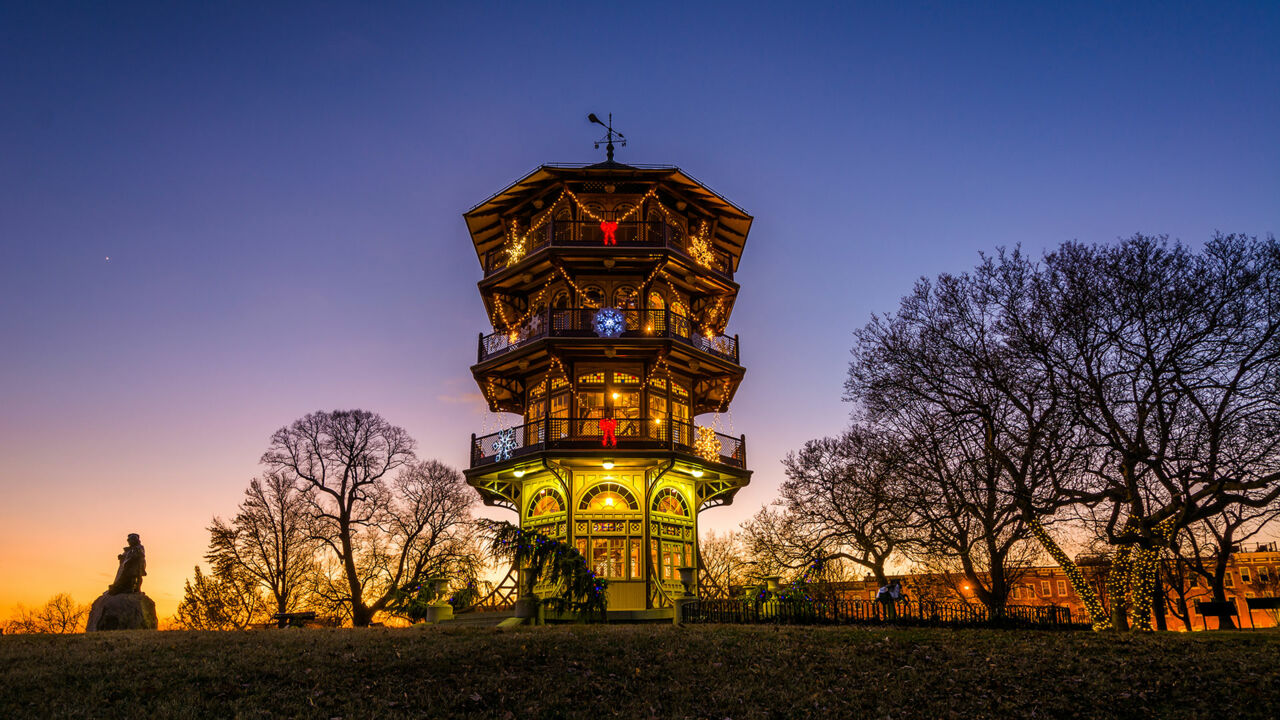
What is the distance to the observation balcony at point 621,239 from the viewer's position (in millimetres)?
27234

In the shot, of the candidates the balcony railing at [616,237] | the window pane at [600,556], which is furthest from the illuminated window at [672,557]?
the balcony railing at [616,237]

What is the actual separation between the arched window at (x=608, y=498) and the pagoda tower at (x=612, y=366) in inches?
1.8

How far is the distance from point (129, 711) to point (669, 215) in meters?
23.1

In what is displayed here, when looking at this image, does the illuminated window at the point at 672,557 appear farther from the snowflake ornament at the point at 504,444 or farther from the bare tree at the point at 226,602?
the bare tree at the point at 226,602

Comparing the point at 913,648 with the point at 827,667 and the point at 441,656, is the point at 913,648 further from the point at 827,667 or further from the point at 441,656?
the point at 441,656

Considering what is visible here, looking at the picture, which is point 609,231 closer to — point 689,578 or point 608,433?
point 608,433

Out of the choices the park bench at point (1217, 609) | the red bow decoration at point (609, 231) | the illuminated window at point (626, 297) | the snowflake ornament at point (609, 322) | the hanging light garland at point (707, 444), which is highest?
the red bow decoration at point (609, 231)

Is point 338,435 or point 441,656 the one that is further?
point 338,435

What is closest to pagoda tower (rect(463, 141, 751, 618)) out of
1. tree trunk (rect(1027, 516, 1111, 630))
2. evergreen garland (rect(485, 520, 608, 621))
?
evergreen garland (rect(485, 520, 608, 621))

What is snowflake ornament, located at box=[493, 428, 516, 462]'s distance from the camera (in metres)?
26.9

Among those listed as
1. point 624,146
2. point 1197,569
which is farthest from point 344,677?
point 1197,569

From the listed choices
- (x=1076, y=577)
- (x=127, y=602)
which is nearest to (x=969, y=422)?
(x=1076, y=577)

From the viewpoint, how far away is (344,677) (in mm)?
11648

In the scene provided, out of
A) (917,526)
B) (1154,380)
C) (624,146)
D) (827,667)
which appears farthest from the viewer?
(624,146)
